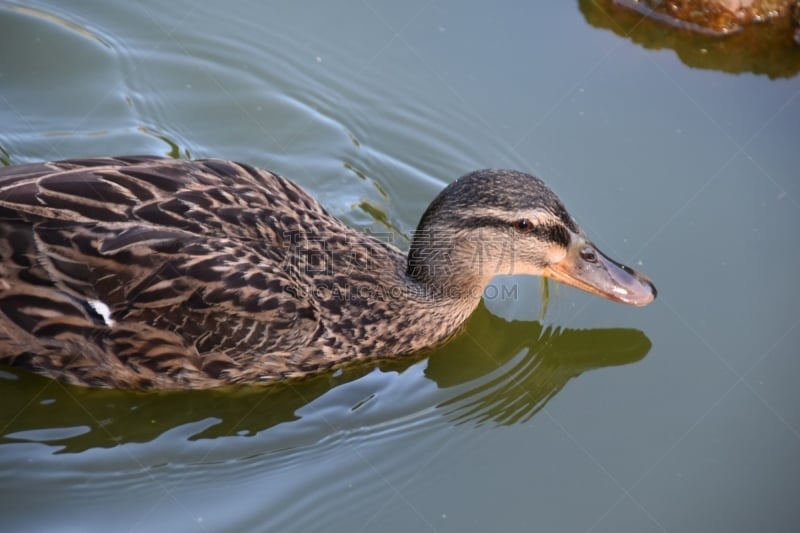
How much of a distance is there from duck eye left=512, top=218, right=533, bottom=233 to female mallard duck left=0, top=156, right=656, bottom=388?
0.04 feet

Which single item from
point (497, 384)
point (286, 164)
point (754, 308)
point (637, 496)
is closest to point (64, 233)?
point (286, 164)

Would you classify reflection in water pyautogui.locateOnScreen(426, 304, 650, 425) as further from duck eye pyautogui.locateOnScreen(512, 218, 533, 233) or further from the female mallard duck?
duck eye pyautogui.locateOnScreen(512, 218, 533, 233)

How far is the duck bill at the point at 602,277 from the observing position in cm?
616

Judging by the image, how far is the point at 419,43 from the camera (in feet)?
26.5

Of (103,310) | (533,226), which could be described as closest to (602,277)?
(533,226)

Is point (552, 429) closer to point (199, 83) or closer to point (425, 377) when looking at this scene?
point (425, 377)

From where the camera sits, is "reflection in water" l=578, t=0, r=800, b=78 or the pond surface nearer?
the pond surface

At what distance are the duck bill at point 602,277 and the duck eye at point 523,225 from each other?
36 cm

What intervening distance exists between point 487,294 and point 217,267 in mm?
2063

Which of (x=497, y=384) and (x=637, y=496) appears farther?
(x=497, y=384)

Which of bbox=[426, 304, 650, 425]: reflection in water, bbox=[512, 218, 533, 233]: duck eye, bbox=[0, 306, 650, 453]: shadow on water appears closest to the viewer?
bbox=[0, 306, 650, 453]: shadow on water

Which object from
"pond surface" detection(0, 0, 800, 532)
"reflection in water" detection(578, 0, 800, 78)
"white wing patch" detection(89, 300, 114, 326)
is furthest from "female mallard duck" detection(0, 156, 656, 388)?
"reflection in water" detection(578, 0, 800, 78)

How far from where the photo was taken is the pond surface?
546 centimetres

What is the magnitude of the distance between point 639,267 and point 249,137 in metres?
2.94
